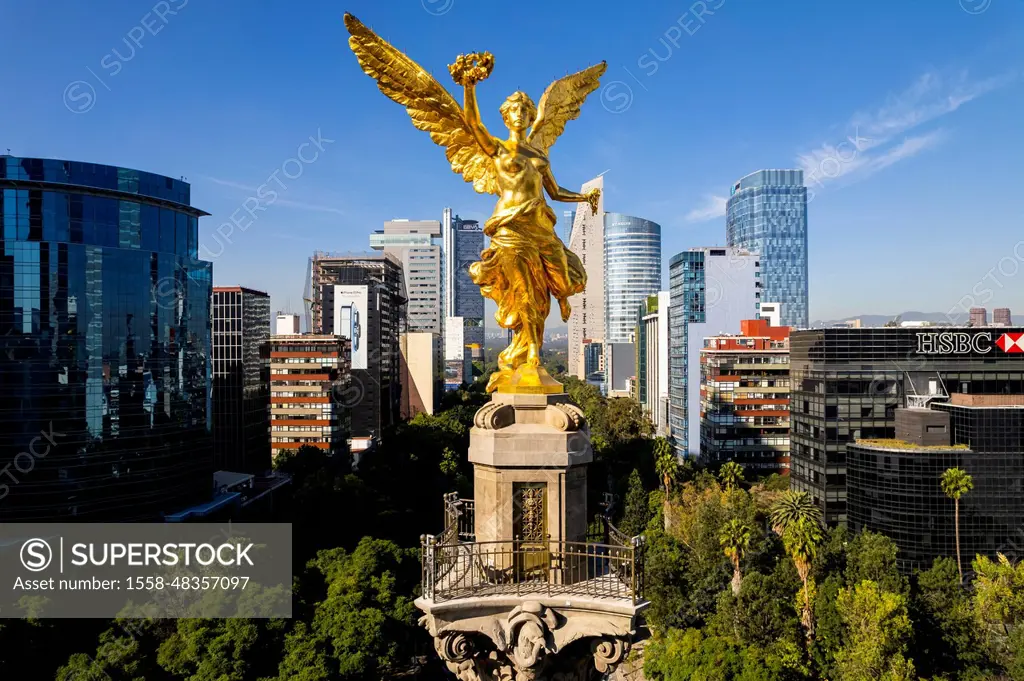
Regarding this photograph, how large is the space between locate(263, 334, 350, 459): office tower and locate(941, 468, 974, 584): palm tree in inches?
2067

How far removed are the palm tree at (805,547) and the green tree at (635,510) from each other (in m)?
14.7

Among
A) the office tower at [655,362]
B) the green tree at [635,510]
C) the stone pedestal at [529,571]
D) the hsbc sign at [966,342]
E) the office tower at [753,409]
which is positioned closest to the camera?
the stone pedestal at [529,571]

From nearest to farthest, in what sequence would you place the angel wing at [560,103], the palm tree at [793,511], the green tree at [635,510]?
the angel wing at [560,103], the palm tree at [793,511], the green tree at [635,510]

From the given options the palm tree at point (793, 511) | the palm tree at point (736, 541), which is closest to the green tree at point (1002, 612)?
the palm tree at point (793, 511)

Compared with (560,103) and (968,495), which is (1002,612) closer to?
(968,495)

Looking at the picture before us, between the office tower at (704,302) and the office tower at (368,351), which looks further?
the office tower at (704,302)

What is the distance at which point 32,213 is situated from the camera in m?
40.0

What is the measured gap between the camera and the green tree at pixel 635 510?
1921 inches

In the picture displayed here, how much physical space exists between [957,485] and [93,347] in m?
54.2

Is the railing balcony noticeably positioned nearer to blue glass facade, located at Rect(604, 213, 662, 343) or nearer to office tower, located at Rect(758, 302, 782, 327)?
office tower, located at Rect(758, 302, 782, 327)

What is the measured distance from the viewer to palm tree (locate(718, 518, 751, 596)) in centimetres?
3678

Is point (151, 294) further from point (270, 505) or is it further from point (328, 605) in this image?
point (328, 605)

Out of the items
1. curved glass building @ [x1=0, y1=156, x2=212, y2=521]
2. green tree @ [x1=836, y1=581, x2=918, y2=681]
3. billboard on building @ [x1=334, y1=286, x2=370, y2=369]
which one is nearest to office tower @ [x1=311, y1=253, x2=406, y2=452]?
billboard on building @ [x1=334, y1=286, x2=370, y2=369]

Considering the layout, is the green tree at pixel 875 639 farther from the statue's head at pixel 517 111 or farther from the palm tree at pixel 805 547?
the statue's head at pixel 517 111
